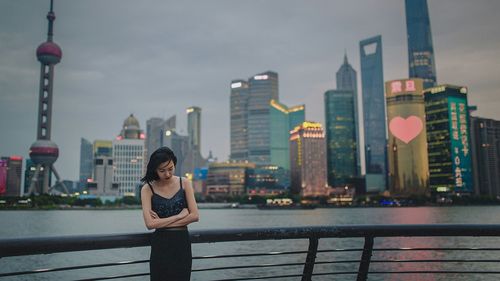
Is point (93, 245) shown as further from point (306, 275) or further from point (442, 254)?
point (442, 254)

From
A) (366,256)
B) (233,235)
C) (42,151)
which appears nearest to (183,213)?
A: (233,235)

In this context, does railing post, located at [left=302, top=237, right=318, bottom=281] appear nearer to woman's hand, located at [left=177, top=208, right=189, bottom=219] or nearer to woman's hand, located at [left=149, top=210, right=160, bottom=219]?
woman's hand, located at [left=177, top=208, right=189, bottom=219]

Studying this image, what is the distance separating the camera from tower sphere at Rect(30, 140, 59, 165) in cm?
19500

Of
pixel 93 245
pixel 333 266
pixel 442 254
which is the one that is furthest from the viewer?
pixel 442 254

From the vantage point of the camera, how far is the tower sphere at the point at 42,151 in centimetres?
19500

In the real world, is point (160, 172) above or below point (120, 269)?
above

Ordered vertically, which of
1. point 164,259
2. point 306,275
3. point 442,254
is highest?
point 164,259

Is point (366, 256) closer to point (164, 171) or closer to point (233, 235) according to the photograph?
point (233, 235)

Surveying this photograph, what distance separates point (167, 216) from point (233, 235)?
64cm


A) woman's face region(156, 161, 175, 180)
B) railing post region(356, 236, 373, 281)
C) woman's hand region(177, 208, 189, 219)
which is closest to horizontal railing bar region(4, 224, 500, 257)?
railing post region(356, 236, 373, 281)

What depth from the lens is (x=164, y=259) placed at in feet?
13.1

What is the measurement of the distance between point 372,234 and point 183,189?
2.01m

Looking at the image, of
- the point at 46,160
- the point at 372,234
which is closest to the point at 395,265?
the point at 372,234

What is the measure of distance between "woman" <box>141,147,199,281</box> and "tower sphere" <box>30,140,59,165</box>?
8236 inches
